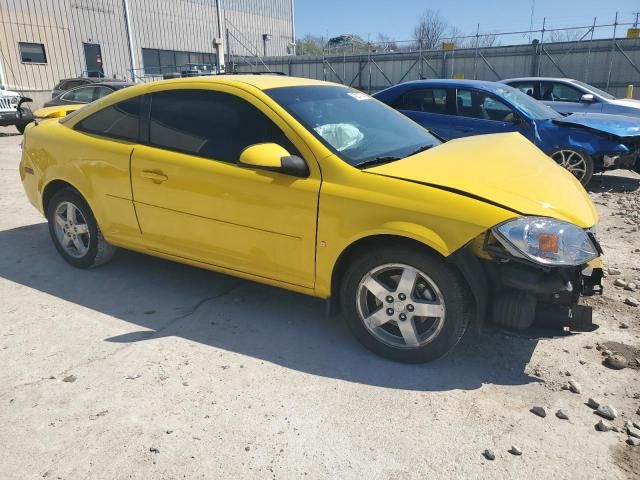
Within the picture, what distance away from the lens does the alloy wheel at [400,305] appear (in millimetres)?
3037

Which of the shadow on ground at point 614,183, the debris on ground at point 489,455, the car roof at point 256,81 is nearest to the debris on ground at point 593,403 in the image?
the debris on ground at point 489,455

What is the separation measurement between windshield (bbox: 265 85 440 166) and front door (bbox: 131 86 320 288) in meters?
0.21

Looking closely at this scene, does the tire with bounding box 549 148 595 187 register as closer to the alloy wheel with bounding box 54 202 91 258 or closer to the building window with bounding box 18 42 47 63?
the alloy wheel with bounding box 54 202 91 258

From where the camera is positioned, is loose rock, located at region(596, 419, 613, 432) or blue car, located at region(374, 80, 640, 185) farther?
blue car, located at region(374, 80, 640, 185)

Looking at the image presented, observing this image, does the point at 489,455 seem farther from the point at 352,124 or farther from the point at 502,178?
the point at 352,124

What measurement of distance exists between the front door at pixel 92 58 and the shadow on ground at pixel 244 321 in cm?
2515

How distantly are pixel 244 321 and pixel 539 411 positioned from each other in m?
1.98

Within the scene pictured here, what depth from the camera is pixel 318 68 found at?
84.5 ft

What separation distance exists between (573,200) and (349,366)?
1659 mm

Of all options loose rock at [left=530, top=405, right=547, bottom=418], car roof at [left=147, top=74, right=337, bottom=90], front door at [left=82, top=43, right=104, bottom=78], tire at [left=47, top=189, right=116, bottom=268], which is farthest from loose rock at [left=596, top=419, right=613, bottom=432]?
front door at [left=82, top=43, right=104, bottom=78]

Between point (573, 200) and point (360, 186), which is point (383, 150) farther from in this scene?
point (573, 200)

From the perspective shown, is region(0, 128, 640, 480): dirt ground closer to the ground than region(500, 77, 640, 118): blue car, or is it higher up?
closer to the ground

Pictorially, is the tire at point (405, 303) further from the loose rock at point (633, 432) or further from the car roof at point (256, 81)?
the car roof at point (256, 81)

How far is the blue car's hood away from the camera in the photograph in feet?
24.8
